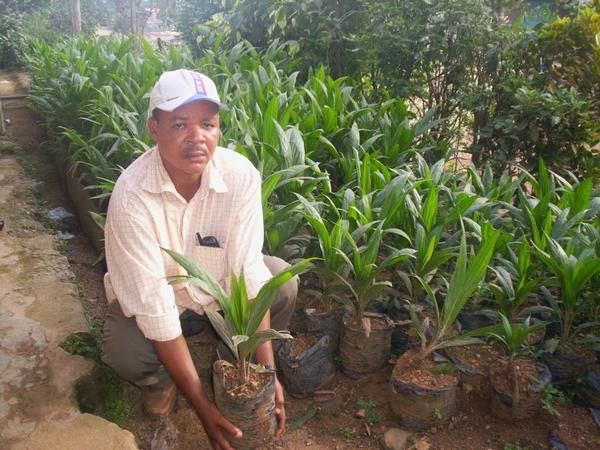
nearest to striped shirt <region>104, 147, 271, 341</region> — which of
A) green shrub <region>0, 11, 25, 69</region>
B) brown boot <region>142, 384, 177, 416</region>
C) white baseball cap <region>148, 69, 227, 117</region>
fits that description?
white baseball cap <region>148, 69, 227, 117</region>

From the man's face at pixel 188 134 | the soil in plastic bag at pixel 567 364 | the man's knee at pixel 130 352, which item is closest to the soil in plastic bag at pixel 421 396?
the soil in plastic bag at pixel 567 364

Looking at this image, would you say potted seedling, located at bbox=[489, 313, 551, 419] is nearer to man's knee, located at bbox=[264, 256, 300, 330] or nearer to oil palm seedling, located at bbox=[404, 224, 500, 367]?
oil palm seedling, located at bbox=[404, 224, 500, 367]

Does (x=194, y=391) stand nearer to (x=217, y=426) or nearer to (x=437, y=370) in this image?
(x=217, y=426)

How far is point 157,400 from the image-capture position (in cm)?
210

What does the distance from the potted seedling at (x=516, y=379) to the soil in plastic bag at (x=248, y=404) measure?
801 mm

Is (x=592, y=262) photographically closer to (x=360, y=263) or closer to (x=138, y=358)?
(x=360, y=263)

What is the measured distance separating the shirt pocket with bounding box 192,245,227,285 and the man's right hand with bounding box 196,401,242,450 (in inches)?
18.9

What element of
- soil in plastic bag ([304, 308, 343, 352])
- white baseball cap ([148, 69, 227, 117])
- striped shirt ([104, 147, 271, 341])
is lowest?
soil in plastic bag ([304, 308, 343, 352])

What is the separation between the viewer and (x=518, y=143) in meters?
3.56

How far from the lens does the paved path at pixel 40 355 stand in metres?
1.85

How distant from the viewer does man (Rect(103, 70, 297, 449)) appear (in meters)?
1.75

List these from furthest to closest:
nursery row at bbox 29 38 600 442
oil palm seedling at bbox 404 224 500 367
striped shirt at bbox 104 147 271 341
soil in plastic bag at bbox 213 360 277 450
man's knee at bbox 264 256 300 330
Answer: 1. man's knee at bbox 264 256 300 330
2. nursery row at bbox 29 38 600 442
3. oil palm seedling at bbox 404 224 500 367
4. striped shirt at bbox 104 147 271 341
5. soil in plastic bag at bbox 213 360 277 450

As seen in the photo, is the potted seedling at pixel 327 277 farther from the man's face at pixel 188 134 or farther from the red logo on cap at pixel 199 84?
the red logo on cap at pixel 199 84

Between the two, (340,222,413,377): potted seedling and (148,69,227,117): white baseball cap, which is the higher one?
(148,69,227,117): white baseball cap
